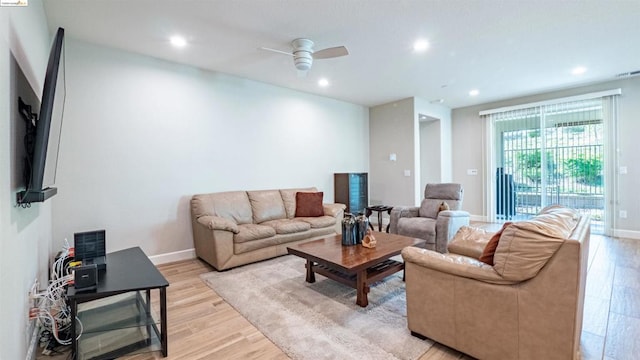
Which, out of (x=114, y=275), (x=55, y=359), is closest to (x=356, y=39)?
(x=114, y=275)

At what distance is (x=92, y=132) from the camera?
336cm

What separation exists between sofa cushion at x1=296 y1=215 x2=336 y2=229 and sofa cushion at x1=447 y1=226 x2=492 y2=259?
6.85 ft

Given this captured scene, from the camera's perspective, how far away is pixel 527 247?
1.52 m

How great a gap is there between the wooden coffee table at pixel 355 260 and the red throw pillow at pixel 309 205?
1427 millimetres

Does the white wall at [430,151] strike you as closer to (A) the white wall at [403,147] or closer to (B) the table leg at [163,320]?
(A) the white wall at [403,147]

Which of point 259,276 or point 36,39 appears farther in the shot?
point 259,276

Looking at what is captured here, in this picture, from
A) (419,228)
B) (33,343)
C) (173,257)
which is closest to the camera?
(33,343)

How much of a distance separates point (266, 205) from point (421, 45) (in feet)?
9.93

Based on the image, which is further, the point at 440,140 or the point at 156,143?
the point at 440,140

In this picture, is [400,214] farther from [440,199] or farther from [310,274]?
[310,274]

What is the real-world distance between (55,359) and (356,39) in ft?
12.3

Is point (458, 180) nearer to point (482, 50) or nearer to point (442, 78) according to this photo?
point (442, 78)

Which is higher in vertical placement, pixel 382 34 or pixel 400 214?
pixel 382 34

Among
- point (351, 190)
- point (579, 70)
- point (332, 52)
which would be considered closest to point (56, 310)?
point (332, 52)
